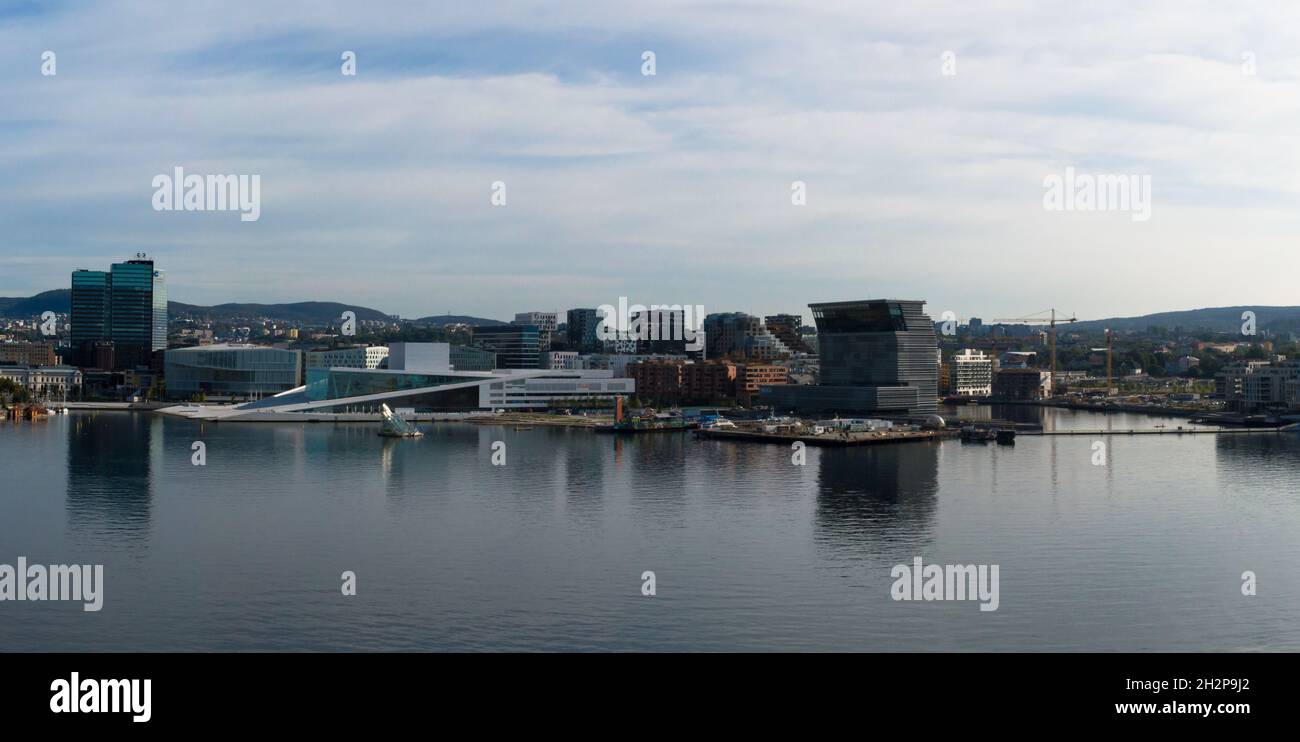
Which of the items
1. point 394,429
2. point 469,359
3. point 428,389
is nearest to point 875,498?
point 394,429

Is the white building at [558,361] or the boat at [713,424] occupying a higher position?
the white building at [558,361]

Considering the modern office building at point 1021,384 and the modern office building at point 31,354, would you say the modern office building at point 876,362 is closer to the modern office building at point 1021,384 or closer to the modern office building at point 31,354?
the modern office building at point 1021,384

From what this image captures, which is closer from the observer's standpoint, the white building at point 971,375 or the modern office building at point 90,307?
the white building at point 971,375

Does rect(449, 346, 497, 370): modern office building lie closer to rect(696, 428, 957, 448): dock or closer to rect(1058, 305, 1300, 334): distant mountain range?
rect(696, 428, 957, 448): dock

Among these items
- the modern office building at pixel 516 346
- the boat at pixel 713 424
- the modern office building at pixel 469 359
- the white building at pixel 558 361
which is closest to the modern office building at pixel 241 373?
the modern office building at pixel 469 359

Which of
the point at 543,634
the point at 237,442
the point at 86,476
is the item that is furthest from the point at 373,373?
the point at 543,634

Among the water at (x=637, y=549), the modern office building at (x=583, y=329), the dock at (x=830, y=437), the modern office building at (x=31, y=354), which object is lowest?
the water at (x=637, y=549)
